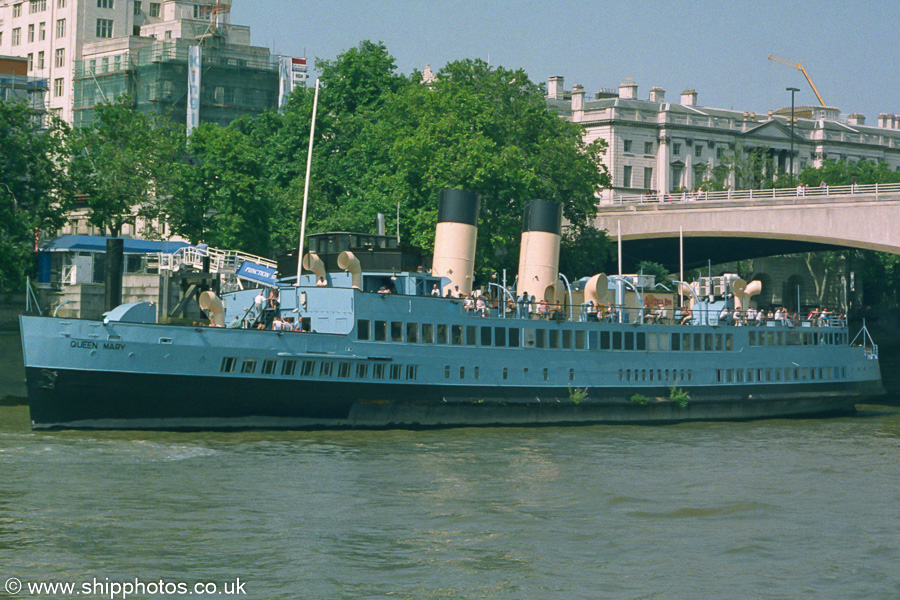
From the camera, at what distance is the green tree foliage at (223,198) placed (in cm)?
7075

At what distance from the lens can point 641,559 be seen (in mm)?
24078

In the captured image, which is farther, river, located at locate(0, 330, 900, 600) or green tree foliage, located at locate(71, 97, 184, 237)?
green tree foliage, located at locate(71, 97, 184, 237)

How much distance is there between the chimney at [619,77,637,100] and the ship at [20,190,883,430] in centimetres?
7537

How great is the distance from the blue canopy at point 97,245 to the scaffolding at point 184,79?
34638mm

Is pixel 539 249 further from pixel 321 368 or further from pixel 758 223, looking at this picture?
pixel 758 223

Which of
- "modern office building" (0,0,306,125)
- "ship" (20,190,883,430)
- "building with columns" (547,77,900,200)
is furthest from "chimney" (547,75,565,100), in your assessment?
"ship" (20,190,883,430)

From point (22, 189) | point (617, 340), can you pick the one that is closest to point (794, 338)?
point (617, 340)

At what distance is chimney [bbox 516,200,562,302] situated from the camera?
49.2 metres

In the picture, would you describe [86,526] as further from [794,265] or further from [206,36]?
[794,265]

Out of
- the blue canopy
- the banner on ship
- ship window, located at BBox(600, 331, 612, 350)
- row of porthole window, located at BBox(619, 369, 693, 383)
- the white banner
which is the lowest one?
row of porthole window, located at BBox(619, 369, 693, 383)

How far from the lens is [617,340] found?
48.2 metres

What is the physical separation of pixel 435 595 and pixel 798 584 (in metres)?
6.36

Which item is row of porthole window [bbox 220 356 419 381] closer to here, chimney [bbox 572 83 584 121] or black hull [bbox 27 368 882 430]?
black hull [bbox 27 368 882 430]

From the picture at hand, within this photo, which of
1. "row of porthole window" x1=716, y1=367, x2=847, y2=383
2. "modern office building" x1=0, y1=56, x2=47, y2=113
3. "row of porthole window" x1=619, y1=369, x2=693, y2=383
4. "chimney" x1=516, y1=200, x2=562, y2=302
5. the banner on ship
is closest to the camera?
"row of porthole window" x1=619, y1=369, x2=693, y2=383
